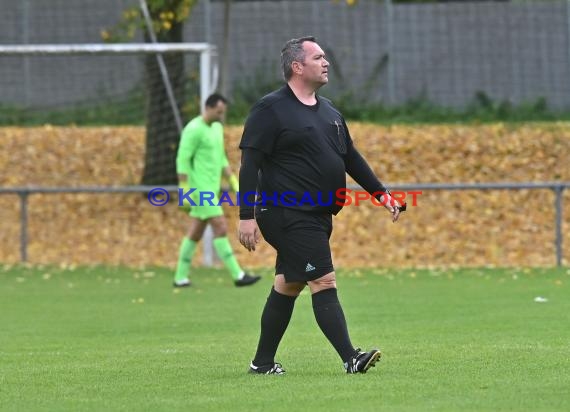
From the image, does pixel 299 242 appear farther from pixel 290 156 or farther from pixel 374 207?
pixel 374 207

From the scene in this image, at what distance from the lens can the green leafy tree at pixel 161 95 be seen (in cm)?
2127

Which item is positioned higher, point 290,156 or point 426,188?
point 290,156

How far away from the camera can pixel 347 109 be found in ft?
85.3

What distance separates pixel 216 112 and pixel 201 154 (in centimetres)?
68

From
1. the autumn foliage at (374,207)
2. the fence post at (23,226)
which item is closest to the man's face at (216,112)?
the autumn foliage at (374,207)

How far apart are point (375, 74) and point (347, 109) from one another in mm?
931

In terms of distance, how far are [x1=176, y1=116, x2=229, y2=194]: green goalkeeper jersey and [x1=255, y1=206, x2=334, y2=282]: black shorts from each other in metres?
7.53

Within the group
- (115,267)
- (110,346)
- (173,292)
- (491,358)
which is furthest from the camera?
(115,267)

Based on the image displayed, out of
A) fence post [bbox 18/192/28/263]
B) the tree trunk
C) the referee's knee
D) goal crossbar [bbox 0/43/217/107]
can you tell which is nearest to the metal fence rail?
fence post [bbox 18/192/28/263]

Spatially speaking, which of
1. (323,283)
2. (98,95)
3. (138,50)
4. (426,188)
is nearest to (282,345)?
(323,283)

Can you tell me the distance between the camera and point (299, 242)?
28.0ft

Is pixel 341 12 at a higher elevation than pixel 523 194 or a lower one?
higher

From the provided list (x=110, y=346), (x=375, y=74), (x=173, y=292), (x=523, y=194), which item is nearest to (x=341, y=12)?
(x=375, y=74)

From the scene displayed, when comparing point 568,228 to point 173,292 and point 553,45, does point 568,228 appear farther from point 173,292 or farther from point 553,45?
point 173,292
